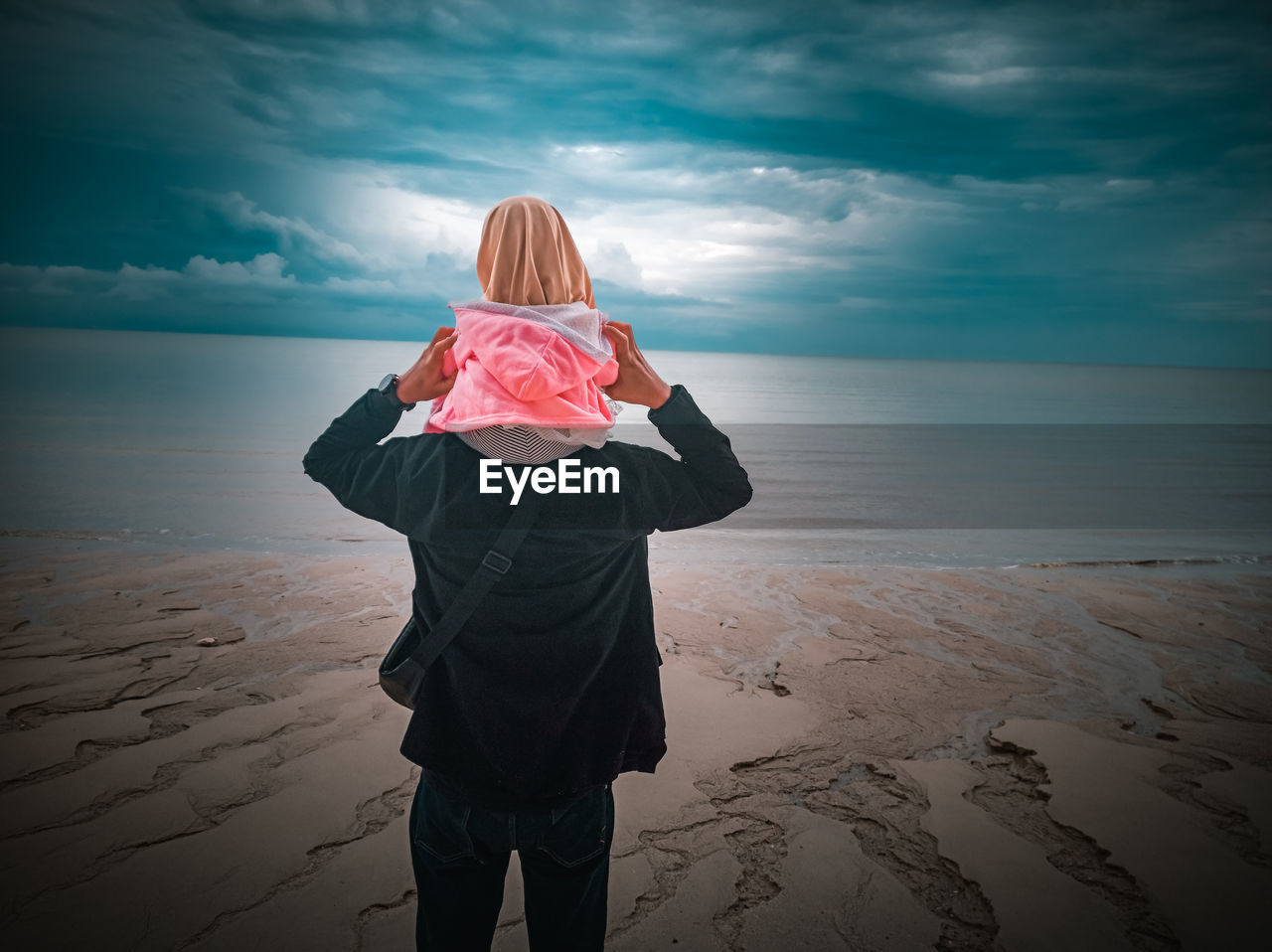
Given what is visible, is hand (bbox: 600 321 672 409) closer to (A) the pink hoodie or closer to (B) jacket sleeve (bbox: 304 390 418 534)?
(A) the pink hoodie

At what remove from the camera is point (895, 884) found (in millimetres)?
2674

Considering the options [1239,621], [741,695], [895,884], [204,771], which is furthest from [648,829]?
[1239,621]

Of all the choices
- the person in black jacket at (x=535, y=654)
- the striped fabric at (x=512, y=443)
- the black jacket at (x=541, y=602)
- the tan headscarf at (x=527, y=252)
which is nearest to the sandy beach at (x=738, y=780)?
the person in black jacket at (x=535, y=654)

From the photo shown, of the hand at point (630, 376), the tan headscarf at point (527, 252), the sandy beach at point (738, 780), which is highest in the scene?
the tan headscarf at point (527, 252)

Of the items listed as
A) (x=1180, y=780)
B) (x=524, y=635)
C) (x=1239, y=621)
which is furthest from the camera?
(x=1239, y=621)

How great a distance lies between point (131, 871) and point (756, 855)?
2.42 meters

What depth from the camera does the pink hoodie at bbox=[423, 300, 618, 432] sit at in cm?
143

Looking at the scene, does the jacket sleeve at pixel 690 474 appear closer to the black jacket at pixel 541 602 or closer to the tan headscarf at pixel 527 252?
the black jacket at pixel 541 602

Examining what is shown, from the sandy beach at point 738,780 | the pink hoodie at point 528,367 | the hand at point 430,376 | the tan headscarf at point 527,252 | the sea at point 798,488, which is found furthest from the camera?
the sea at point 798,488

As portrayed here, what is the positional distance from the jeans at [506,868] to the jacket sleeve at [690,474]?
70 cm

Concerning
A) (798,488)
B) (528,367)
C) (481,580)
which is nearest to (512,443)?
(528,367)

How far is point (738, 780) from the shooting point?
3.34m

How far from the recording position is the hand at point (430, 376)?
1.67 m

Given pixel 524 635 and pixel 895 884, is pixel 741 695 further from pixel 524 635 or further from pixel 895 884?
pixel 524 635
